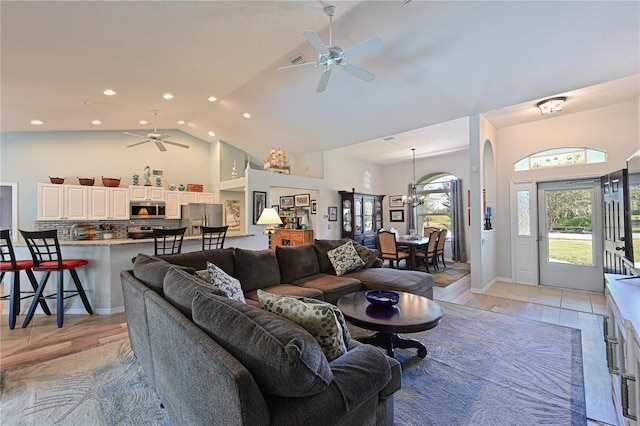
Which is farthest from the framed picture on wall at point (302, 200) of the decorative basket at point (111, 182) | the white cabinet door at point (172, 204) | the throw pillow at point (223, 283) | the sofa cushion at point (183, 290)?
the sofa cushion at point (183, 290)

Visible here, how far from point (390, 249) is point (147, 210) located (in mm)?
5771

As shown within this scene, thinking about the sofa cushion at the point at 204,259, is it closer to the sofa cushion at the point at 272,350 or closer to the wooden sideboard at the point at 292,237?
the sofa cushion at the point at 272,350

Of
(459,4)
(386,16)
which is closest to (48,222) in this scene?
(386,16)

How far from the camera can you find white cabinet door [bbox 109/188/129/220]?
643 centimetres

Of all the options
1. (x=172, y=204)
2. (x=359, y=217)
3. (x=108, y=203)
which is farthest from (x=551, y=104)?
(x=108, y=203)

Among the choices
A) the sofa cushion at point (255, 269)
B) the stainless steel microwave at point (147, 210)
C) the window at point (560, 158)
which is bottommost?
the sofa cushion at point (255, 269)

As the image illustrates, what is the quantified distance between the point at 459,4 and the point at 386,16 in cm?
75

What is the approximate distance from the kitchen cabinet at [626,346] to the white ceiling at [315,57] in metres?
2.70

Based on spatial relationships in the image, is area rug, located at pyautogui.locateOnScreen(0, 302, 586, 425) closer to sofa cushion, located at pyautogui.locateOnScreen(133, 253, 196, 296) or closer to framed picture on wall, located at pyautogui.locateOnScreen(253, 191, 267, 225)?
sofa cushion, located at pyautogui.locateOnScreen(133, 253, 196, 296)

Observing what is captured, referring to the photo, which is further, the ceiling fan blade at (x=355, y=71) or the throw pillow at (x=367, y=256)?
the throw pillow at (x=367, y=256)

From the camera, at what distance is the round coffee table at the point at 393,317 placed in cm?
220

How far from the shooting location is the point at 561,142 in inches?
192

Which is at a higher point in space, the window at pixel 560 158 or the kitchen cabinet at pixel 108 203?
the window at pixel 560 158

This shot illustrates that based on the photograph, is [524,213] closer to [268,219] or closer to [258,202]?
[268,219]
